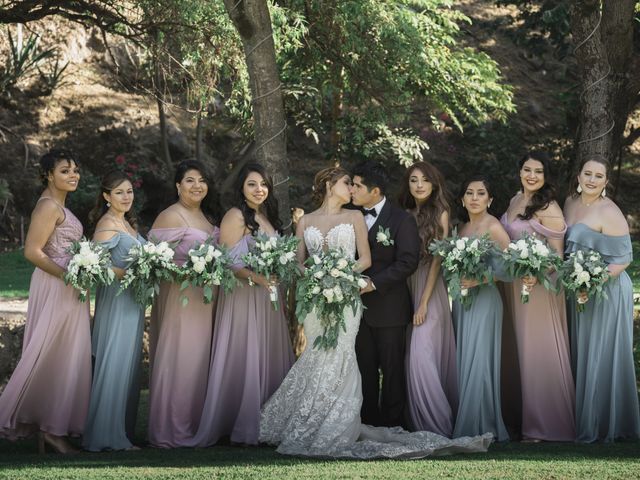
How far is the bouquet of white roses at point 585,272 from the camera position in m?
7.37

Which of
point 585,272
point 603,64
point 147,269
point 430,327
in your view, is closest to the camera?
point 147,269

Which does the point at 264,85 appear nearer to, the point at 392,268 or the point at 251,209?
the point at 251,209

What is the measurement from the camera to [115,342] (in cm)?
738

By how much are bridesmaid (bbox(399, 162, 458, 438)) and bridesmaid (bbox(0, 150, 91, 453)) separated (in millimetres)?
2553

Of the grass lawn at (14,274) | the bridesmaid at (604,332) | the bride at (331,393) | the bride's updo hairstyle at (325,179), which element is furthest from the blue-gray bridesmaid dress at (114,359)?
the grass lawn at (14,274)

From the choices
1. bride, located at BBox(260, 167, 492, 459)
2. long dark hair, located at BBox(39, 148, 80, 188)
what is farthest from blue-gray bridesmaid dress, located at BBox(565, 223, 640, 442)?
long dark hair, located at BBox(39, 148, 80, 188)

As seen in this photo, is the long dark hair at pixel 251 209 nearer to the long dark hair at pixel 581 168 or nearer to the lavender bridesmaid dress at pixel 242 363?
the lavender bridesmaid dress at pixel 242 363

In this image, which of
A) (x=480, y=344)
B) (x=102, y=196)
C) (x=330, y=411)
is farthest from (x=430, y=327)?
(x=102, y=196)

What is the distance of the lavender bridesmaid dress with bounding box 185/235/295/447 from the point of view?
7.49 metres

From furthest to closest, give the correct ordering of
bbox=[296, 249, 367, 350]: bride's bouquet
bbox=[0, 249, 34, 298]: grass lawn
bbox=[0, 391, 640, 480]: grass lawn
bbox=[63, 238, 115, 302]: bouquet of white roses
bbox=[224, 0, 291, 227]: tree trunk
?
1. bbox=[0, 249, 34, 298]: grass lawn
2. bbox=[224, 0, 291, 227]: tree trunk
3. bbox=[296, 249, 367, 350]: bride's bouquet
4. bbox=[63, 238, 115, 302]: bouquet of white roses
5. bbox=[0, 391, 640, 480]: grass lawn

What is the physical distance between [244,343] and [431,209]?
1.86 m

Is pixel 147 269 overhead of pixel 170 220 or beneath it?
beneath

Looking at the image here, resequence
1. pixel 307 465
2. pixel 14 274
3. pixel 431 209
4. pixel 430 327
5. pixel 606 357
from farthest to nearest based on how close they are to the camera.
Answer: pixel 14 274 → pixel 431 209 → pixel 430 327 → pixel 606 357 → pixel 307 465

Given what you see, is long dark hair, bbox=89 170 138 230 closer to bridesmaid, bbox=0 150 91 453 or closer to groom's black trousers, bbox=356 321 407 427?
bridesmaid, bbox=0 150 91 453
